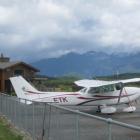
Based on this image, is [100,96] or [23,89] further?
[23,89]

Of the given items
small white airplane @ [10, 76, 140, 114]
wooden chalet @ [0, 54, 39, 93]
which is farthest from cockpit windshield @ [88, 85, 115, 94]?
wooden chalet @ [0, 54, 39, 93]

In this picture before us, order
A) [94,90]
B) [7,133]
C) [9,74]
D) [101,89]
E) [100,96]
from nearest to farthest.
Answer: [7,133], [100,96], [101,89], [94,90], [9,74]

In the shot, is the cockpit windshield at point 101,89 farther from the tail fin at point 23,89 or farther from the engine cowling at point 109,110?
the tail fin at point 23,89

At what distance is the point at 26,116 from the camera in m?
19.3

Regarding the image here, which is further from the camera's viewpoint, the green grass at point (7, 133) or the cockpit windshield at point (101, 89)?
the cockpit windshield at point (101, 89)

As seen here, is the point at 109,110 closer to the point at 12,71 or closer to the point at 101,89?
the point at 101,89

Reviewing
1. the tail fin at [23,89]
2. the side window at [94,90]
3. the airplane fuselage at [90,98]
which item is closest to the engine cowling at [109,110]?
the airplane fuselage at [90,98]

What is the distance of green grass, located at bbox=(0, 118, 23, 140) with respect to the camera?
18.6 m

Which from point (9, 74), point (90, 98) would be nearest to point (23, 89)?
point (90, 98)

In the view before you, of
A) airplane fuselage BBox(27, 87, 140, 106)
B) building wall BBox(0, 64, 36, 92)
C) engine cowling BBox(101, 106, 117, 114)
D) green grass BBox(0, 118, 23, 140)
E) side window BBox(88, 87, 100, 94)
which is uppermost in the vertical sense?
building wall BBox(0, 64, 36, 92)

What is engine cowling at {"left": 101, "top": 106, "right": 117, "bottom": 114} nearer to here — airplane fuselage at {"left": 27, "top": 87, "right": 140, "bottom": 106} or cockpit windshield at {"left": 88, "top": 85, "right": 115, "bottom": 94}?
airplane fuselage at {"left": 27, "top": 87, "right": 140, "bottom": 106}

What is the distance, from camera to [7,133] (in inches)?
802

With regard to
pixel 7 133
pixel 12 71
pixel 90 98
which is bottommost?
pixel 7 133

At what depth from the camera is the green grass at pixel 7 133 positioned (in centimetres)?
1858
